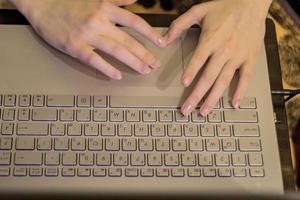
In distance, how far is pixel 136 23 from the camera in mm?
646

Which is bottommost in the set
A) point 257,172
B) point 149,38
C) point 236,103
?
point 257,172

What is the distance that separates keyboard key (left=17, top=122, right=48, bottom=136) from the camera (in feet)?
1.98

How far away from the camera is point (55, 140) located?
0.60 metres

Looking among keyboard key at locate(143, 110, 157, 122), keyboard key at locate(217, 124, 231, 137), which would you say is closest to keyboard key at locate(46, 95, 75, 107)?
keyboard key at locate(143, 110, 157, 122)

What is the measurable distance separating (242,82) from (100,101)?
212 millimetres

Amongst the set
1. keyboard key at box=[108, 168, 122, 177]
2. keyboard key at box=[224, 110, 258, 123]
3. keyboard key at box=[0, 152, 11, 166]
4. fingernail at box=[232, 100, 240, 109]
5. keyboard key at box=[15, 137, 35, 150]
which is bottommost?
keyboard key at box=[108, 168, 122, 177]

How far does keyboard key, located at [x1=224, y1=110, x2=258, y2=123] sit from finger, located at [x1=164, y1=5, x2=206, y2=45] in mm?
139

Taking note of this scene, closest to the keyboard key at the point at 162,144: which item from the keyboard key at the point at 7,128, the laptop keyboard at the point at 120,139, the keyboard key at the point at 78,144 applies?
the laptop keyboard at the point at 120,139

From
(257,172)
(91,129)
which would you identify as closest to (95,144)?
(91,129)

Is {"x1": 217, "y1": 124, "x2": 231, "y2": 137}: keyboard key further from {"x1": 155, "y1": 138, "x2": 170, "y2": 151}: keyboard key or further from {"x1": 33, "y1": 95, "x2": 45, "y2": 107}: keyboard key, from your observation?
{"x1": 33, "y1": 95, "x2": 45, "y2": 107}: keyboard key

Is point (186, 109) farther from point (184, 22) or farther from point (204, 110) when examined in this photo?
point (184, 22)

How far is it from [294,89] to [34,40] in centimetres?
43

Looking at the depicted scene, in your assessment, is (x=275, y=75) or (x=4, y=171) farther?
(x=275, y=75)

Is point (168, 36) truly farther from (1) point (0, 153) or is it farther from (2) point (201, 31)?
(1) point (0, 153)
